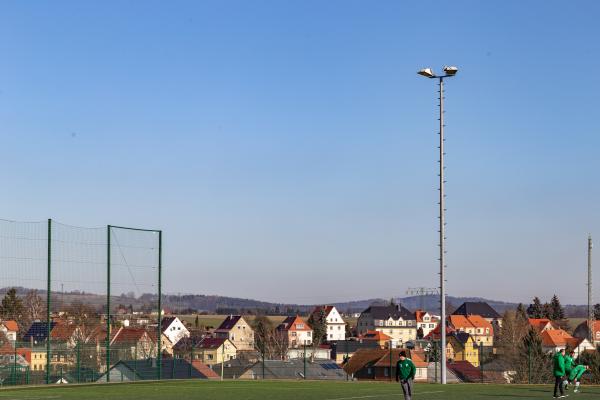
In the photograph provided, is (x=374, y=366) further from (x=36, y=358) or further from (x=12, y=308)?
(x=12, y=308)

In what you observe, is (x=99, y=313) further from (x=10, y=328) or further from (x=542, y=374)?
(x=542, y=374)

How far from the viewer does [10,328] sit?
42250 mm

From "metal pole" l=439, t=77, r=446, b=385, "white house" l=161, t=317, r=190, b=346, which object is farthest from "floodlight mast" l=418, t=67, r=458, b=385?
"white house" l=161, t=317, r=190, b=346

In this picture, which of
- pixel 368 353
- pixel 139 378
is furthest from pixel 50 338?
pixel 368 353

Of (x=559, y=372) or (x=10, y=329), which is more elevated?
(x=10, y=329)

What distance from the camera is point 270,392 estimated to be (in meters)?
33.8

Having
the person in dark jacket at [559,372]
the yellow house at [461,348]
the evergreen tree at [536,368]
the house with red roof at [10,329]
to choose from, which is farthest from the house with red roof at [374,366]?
the yellow house at [461,348]

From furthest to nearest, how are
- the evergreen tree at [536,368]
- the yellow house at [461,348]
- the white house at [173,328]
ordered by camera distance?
the white house at [173,328] → the yellow house at [461,348] → the evergreen tree at [536,368]

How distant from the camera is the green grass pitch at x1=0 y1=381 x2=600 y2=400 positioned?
31156mm

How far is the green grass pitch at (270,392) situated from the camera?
3116cm

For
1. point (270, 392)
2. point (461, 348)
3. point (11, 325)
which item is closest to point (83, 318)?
point (11, 325)

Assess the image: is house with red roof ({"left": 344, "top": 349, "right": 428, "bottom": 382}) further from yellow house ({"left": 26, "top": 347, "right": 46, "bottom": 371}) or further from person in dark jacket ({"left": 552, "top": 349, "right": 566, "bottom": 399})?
person in dark jacket ({"left": 552, "top": 349, "right": 566, "bottom": 399})

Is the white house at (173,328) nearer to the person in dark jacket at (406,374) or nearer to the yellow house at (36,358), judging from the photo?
the yellow house at (36,358)

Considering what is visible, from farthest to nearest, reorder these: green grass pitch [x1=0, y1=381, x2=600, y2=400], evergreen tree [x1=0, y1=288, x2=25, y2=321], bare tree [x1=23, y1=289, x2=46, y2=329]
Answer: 1. evergreen tree [x1=0, y1=288, x2=25, y2=321]
2. bare tree [x1=23, y1=289, x2=46, y2=329]
3. green grass pitch [x1=0, y1=381, x2=600, y2=400]
